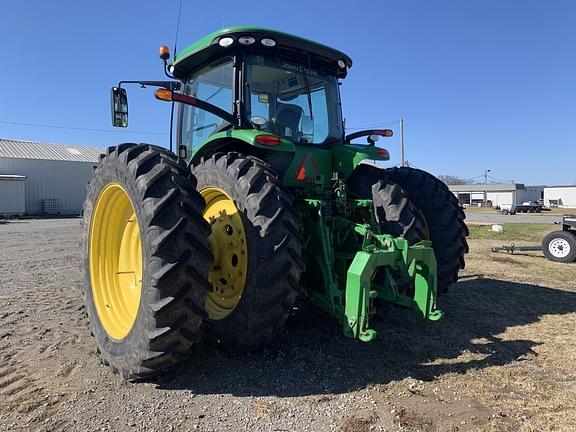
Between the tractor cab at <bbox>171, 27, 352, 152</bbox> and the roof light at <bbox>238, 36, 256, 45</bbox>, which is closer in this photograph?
the roof light at <bbox>238, 36, 256, 45</bbox>

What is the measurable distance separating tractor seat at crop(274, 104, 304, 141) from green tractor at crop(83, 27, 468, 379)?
0.04ft

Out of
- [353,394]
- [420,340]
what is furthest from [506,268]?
[353,394]

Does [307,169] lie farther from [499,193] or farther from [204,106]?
[499,193]

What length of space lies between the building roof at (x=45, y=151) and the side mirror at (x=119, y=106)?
28636 mm

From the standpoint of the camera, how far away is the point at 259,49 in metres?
4.36

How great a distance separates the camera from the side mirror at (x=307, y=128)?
15.6ft

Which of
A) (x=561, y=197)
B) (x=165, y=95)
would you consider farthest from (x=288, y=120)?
(x=561, y=197)

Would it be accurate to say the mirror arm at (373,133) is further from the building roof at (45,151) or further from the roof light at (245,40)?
the building roof at (45,151)

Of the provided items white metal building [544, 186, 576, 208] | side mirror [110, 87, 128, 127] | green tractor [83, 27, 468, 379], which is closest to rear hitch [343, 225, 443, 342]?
green tractor [83, 27, 468, 379]

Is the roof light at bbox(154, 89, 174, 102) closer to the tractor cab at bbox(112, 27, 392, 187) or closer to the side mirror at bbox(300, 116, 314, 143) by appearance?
the tractor cab at bbox(112, 27, 392, 187)

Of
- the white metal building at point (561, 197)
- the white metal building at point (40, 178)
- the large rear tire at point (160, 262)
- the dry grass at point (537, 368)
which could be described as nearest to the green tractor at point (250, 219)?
the large rear tire at point (160, 262)

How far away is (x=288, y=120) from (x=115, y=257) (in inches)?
86.5

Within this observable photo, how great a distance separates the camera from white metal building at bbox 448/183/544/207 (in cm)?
7219

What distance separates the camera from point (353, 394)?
3.06m
